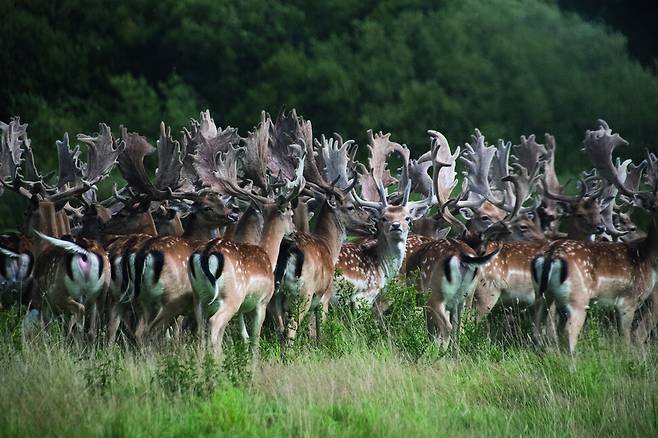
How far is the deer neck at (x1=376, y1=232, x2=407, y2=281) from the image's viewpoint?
10.5 metres

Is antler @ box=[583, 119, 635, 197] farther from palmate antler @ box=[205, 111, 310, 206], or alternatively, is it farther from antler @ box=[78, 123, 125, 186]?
antler @ box=[78, 123, 125, 186]

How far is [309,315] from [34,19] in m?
20.0

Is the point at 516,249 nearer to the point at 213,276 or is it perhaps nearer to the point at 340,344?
the point at 340,344

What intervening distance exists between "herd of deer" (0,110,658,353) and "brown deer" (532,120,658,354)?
0.01m

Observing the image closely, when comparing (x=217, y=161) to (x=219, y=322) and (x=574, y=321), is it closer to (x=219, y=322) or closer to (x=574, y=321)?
(x=219, y=322)

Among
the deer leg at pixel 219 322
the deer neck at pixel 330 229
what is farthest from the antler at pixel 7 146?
the deer leg at pixel 219 322

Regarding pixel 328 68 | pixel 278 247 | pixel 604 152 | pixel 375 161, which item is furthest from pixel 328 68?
pixel 278 247

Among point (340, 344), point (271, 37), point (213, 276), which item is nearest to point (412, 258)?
point (340, 344)

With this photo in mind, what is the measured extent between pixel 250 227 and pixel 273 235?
0.47m

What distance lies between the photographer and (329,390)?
762cm

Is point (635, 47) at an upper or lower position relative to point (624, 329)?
upper

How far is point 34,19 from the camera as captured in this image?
92.9ft

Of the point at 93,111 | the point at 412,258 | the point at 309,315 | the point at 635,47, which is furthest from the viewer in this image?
the point at 93,111

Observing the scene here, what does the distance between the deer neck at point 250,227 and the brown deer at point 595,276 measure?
2189 millimetres
